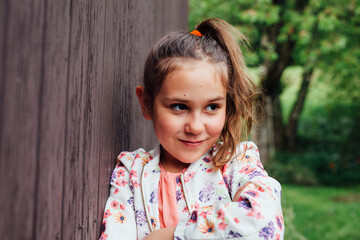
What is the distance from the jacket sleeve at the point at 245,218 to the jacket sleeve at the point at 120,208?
0.29 metres

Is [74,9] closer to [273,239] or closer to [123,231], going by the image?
[123,231]

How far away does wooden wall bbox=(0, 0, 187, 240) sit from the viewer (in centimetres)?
90

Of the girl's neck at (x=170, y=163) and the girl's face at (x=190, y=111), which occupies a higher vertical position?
the girl's face at (x=190, y=111)

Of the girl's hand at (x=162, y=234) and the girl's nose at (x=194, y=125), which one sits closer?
the girl's hand at (x=162, y=234)

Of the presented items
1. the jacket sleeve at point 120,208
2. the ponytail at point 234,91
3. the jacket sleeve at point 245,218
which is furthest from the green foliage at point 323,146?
the jacket sleeve at point 245,218

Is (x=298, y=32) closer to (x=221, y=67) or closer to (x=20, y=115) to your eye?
(x=221, y=67)

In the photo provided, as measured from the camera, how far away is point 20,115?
935mm

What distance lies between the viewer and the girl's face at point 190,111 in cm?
171

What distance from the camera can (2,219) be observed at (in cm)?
88

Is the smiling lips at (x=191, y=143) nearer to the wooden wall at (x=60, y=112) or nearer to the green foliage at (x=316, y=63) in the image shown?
the wooden wall at (x=60, y=112)

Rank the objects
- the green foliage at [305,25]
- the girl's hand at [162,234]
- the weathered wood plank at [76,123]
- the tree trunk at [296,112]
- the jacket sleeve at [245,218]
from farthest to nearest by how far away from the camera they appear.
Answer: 1. the tree trunk at [296,112]
2. the green foliage at [305,25]
3. the girl's hand at [162,234]
4. the jacket sleeve at [245,218]
5. the weathered wood plank at [76,123]

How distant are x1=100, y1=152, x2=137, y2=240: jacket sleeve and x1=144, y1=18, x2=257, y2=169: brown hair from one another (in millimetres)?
356

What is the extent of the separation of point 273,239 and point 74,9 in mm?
1080

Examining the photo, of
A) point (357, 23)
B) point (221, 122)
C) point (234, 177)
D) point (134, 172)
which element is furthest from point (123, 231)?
point (357, 23)
